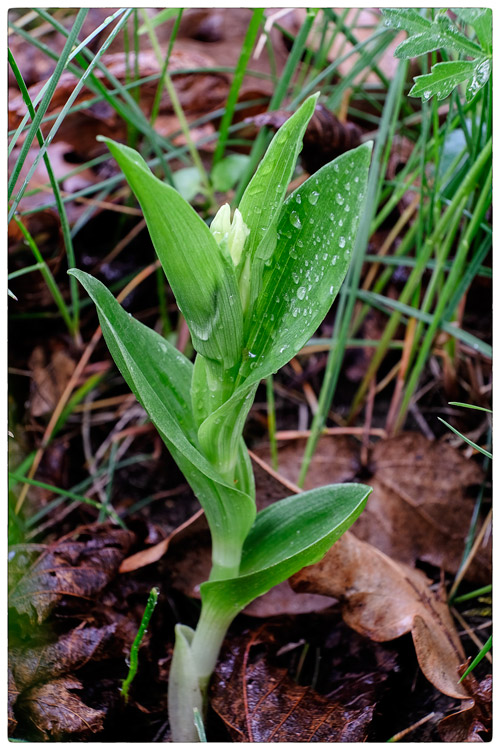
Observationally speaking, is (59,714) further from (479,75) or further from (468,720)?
(479,75)

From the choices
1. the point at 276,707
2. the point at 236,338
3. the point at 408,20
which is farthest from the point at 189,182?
the point at 276,707


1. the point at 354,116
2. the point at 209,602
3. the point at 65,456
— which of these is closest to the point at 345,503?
the point at 209,602

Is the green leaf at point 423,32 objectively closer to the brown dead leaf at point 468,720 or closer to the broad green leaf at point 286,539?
the broad green leaf at point 286,539

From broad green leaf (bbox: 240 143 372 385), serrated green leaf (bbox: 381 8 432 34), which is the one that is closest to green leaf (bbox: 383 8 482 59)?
serrated green leaf (bbox: 381 8 432 34)

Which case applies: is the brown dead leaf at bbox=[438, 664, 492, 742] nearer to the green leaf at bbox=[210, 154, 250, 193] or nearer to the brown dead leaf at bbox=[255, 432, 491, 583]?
the brown dead leaf at bbox=[255, 432, 491, 583]

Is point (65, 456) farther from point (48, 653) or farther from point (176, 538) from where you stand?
point (48, 653)

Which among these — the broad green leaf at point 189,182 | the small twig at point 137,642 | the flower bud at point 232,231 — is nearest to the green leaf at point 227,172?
the broad green leaf at point 189,182

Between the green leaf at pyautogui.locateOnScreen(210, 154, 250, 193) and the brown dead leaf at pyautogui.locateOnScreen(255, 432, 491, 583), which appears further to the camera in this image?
the green leaf at pyautogui.locateOnScreen(210, 154, 250, 193)
